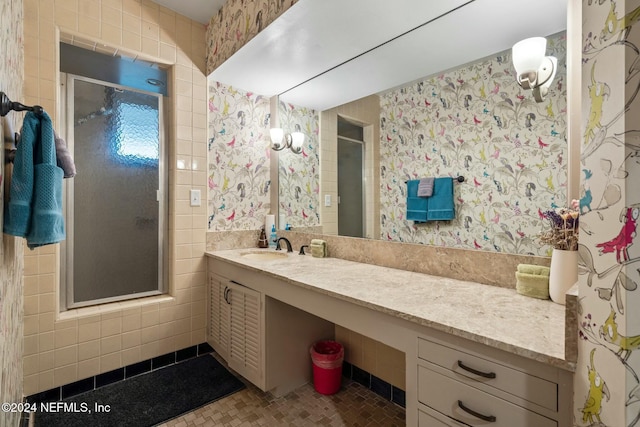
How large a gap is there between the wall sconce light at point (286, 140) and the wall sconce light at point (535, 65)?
1511 millimetres

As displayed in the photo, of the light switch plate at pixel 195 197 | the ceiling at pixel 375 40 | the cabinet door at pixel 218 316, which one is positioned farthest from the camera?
the light switch plate at pixel 195 197

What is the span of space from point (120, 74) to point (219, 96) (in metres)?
0.66

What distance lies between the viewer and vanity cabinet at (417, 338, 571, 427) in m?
0.73

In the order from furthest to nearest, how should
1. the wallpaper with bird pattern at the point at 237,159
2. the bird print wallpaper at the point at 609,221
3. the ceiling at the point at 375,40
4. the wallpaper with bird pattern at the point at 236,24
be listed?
the wallpaper with bird pattern at the point at 237,159, the wallpaper with bird pattern at the point at 236,24, the ceiling at the point at 375,40, the bird print wallpaper at the point at 609,221

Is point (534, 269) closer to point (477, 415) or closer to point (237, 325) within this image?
point (477, 415)

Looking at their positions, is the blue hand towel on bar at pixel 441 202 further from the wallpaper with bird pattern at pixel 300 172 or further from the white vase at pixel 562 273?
the wallpaper with bird pattern at pixel 300 172

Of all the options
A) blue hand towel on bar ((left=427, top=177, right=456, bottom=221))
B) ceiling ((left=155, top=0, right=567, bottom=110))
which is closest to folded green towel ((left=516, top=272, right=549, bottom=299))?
blue hand towel on bar ((left=427, top=177, right=456, bottom=221))

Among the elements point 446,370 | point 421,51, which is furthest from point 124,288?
point 421,51

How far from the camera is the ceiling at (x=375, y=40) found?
1.29m

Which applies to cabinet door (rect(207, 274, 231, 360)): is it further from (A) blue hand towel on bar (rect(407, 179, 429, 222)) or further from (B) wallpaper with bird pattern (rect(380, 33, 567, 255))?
(A) blue hand towel on bar (rect(407, 179, 429, 222))

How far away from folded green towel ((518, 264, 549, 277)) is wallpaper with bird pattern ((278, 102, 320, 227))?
1353 mm

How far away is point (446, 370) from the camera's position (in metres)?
0.91

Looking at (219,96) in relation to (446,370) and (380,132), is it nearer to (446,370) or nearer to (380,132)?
(380,132)

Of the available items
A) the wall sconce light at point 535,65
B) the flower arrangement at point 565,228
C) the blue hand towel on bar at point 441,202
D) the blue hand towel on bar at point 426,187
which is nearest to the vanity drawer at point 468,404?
the flower arrangement at point 565,228
